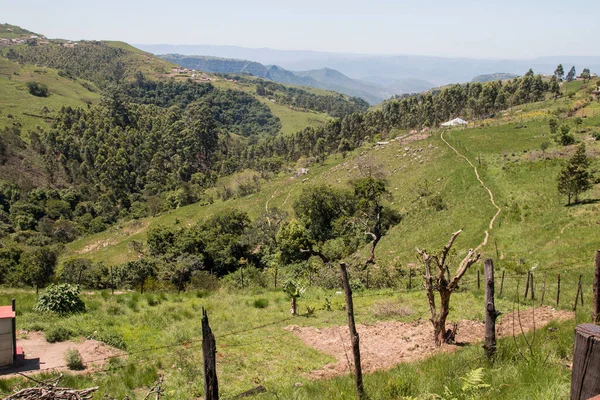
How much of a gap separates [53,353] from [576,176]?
3100 centimetres

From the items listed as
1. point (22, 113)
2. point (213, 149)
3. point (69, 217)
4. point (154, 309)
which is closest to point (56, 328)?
point (154, 309)

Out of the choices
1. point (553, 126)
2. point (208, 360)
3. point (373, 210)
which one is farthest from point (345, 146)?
point (208, 360)

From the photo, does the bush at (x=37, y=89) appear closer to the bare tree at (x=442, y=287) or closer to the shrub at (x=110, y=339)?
the shrub at (x=110, y=339)

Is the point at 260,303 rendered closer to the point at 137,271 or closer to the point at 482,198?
the point at 137,271

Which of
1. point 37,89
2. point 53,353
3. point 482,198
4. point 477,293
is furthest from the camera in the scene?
point 37,89

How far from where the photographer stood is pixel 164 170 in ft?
398

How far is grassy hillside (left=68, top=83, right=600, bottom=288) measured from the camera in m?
24.7

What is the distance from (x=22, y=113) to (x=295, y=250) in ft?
429

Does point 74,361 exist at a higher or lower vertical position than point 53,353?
higher

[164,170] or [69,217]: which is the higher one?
[164,170]

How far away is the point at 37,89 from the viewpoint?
146875 mm

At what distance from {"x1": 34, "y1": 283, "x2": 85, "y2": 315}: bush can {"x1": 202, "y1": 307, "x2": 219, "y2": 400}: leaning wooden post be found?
857 centimetres

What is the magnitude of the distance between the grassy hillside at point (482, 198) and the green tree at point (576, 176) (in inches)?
44.1

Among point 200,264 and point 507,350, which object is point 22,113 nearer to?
point 200,264
